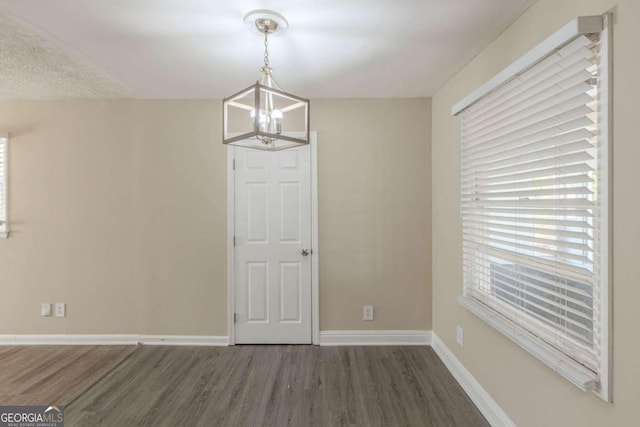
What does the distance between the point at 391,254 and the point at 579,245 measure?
6.02 feet

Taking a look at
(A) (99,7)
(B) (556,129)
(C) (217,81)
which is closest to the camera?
(B) (556,129)

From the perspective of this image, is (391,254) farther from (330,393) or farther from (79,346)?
(79,346)

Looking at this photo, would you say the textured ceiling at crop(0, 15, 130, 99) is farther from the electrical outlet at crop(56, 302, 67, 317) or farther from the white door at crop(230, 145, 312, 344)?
the electrical outlet at crop(56, 302, 67, 317)

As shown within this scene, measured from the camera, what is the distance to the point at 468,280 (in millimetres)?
2311

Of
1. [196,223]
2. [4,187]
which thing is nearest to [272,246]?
[196,223]

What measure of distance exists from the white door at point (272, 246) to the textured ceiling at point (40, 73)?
4.37 feet

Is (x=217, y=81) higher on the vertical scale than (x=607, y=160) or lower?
higher

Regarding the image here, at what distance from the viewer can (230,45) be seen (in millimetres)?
2074

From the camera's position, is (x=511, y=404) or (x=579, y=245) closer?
(x=579, y=245)

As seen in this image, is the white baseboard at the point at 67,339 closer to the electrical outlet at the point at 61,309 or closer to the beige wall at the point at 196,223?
the beige wall at the point at 196,223

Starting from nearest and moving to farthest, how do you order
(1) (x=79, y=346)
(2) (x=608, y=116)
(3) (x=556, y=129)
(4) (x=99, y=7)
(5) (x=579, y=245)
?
(2) (x=608, y=116), (5) (x=579, y=245), (3) (x=556, y=129), (4) (x=99, y=7), (1) (x=79, y=346)

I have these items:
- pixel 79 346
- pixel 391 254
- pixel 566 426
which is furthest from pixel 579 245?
pixel 79 346

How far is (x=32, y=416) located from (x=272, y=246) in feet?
6.76
